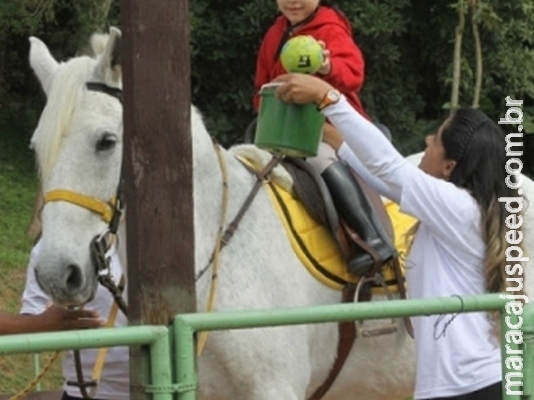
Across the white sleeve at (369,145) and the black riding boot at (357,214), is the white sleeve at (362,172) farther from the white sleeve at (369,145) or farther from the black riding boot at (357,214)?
the white sleeve at (369,145)

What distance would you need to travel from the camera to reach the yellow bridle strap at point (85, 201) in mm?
3801

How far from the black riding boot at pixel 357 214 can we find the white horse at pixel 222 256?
0.16 m

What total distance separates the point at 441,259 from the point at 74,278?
3.38ft

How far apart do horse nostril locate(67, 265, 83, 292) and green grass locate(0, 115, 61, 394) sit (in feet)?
13.5

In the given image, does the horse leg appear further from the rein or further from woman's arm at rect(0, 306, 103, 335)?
woman's arm at rect(0, 306, 103, 335)

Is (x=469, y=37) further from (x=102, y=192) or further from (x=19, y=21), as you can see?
(x=102, y=192)

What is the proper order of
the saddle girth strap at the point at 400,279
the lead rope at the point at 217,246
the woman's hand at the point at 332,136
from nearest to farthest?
the lead rope at the point at 217,246, the woman's hand at the point at 332,136, the saddle girth strap at the point at 400,279

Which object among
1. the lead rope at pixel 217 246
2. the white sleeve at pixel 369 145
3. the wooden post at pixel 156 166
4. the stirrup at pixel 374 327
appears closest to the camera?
the wooden post at pixel 156 166

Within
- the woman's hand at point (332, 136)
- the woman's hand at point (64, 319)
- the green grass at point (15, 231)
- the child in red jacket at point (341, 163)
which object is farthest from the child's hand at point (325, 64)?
the green grass at point (15, 231)

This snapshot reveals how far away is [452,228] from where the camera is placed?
11.9 feet

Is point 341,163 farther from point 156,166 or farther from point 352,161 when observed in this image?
point 156,166

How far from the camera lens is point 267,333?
417 centimetres

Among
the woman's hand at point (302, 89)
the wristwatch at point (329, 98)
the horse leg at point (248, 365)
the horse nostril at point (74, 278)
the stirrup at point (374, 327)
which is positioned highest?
the woman's hand at point (302, 89)

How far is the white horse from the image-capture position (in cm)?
380
